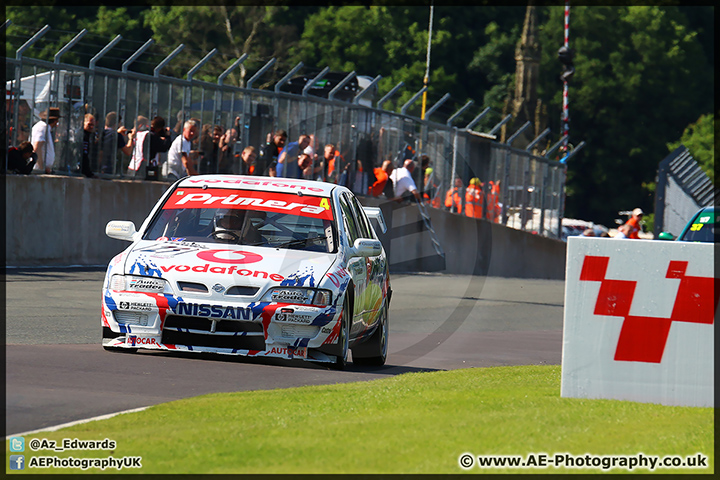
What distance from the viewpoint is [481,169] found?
31.9 meters

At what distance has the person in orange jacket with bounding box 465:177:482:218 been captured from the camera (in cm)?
3083

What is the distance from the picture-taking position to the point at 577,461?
5914 millimetres

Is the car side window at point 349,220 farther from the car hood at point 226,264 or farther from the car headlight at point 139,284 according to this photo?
the car headlight at point 139,284

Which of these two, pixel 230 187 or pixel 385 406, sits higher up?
pixel 230 187

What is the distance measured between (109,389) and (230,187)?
301 cm

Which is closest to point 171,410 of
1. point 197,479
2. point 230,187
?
point 197,479

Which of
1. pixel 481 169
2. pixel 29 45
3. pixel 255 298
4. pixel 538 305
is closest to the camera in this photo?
pixel 255 298

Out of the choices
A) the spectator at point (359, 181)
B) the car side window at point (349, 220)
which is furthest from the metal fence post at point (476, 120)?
the car side window at point (349, 220)

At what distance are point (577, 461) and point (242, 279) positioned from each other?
418 centimetres

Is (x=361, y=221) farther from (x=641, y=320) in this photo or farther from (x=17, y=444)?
(x=17, y=444)

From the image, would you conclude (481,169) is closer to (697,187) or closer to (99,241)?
(697,187)

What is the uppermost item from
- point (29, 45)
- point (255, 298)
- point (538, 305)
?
point (29, 45)

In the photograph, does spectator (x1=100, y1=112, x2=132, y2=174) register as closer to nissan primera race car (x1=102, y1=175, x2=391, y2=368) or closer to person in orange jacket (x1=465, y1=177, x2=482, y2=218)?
nissan primera race car (x1=102, y1=175, x2=391, y2=368)

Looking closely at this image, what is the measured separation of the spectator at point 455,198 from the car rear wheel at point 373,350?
62.7 feet
